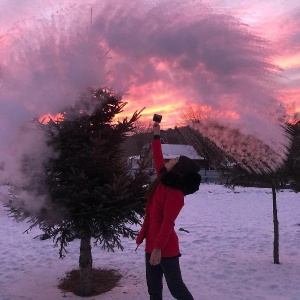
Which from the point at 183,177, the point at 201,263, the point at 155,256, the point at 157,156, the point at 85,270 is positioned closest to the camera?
the point at 155,256

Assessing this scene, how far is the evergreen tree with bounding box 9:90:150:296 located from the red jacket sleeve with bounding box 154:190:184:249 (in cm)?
117

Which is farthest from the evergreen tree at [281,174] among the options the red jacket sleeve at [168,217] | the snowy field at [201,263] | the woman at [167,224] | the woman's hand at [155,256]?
the woman's hand at [155,256]

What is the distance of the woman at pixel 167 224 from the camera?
403cm

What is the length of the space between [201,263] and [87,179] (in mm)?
3441

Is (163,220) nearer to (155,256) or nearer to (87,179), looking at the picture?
(155,256)

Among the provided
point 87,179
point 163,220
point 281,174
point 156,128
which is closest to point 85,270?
point 87,179

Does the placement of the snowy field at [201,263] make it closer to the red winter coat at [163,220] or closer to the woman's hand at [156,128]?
the red winter coat at [163,220]

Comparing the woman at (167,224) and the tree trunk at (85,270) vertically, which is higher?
the woman at (167,224)

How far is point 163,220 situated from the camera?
404 centimetres

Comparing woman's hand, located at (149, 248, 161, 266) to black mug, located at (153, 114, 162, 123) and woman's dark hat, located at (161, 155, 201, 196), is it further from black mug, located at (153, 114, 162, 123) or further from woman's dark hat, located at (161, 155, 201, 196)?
black mug, located at (153, 114, 162, 123)

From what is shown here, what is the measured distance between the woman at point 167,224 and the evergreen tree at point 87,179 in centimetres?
97

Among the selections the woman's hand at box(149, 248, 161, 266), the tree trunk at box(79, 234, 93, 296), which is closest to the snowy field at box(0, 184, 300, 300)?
the tree trunk at box(79, 234, 93, 296)

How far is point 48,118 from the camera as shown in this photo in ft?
17.9

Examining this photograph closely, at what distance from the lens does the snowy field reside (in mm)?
5961
